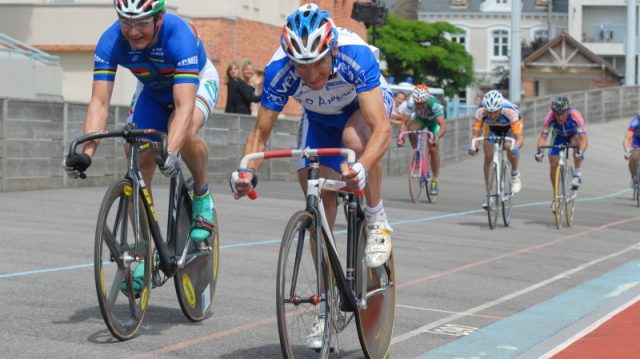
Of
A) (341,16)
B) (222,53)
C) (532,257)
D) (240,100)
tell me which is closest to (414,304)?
(532,257)

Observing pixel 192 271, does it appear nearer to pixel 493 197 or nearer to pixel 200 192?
pixel 200 192

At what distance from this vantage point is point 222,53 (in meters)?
44.8

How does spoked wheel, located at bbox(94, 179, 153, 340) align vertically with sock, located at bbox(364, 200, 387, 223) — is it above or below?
below

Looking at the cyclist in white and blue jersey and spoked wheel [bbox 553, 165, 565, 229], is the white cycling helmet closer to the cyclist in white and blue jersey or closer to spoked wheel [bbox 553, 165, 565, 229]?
spoked wheel [bbox 553, 165, 565, 229]

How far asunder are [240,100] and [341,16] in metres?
36.4

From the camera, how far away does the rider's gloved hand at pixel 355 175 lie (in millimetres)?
6535

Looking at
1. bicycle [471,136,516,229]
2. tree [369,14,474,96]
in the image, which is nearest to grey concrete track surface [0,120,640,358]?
bicycle [471,136,516,229]

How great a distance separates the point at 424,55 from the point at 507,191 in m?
85.2

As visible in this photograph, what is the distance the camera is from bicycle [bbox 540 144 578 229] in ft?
61.6

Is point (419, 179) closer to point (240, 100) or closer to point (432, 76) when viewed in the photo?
point (240, 100)

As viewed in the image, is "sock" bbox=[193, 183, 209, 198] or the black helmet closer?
"sock" bbox=[193, 183, 209, 198]

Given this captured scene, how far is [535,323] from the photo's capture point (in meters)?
9.35

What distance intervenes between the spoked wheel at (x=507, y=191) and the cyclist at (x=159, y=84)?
10.5 m

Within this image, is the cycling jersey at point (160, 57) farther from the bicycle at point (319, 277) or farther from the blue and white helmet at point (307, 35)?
the bicycle at point (319, 277)
